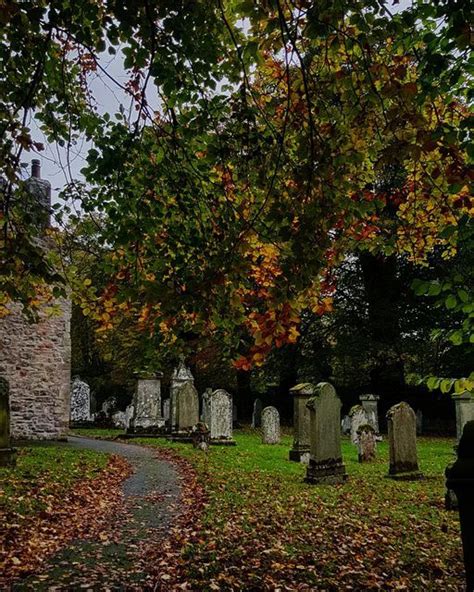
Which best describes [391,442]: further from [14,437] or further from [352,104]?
[14,437]

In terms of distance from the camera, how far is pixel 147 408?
775 inches

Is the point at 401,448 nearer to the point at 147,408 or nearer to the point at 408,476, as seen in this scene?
the point at 408,476

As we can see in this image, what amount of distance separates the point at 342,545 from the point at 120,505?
10.9 feet

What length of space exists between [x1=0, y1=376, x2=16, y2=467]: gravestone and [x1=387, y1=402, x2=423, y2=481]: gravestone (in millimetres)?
7175

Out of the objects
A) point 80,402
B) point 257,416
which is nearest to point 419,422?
point 257,416

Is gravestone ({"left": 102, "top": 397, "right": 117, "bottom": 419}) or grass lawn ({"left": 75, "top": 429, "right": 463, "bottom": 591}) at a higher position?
gravestone ({"left": 102, "top": 397, "right": 117, "bottom": 419})

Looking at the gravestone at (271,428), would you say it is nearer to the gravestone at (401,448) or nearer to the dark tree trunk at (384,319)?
the gravestone at (401,448)

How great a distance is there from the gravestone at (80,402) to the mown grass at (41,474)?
509 inches

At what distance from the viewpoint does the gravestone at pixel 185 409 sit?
1789 centimetres

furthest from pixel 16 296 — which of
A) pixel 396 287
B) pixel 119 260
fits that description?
pixel 396 287

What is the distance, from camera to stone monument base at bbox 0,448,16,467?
9938 millimetres

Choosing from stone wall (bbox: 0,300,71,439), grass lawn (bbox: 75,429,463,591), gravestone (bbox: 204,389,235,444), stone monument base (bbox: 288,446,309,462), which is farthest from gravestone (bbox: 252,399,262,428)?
grass lawn (bbox: 75,429,463,591)

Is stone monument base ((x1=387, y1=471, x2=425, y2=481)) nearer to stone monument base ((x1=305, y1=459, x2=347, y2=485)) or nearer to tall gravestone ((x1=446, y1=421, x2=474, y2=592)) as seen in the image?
stone monument base ((x1=305, y1=459, x2=347, y2=485))

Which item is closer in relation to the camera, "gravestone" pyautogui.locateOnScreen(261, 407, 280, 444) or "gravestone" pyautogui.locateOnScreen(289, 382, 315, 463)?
"gravestone" pyautogui.locateOnScreen(289, 382, 315, 463)
